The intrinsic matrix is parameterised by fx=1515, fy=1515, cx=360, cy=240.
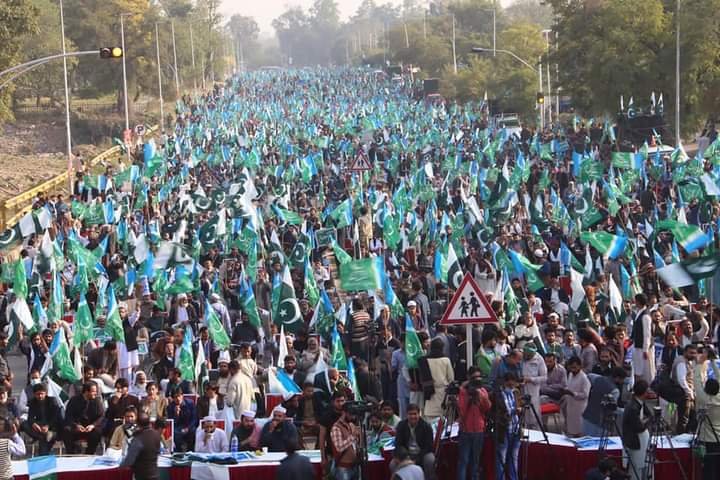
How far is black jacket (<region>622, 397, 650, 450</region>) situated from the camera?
11.9m

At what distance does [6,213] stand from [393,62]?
106 m

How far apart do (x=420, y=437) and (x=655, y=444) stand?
187 cm

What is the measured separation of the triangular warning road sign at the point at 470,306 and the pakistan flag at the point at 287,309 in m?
5.09

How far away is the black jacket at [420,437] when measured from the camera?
39.3 feet

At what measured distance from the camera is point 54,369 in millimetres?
16438

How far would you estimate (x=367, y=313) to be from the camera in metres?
17.8

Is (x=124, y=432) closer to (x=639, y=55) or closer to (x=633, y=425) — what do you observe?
(x=633, y=425)

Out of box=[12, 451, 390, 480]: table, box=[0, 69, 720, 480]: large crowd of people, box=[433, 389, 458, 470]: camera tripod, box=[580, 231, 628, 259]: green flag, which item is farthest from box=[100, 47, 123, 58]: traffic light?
box=[433, 389, 458, 470]: camera tripod

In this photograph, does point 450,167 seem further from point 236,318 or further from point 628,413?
point 628,413

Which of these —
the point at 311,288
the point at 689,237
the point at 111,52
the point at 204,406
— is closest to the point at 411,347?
the point at 204,406

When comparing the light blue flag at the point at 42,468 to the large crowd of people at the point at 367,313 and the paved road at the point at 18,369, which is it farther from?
the paved road at the point at 18,369

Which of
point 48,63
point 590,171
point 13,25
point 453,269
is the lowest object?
point 453,269

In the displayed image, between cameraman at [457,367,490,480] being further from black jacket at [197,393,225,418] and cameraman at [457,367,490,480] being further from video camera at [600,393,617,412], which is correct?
black jacket at [197,393,225,418]

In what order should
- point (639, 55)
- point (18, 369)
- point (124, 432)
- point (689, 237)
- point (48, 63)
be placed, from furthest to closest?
point (48, 63)
point (639, 55)
point (18, 369)
point (689, 237)
point (124, 432)
